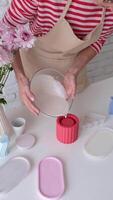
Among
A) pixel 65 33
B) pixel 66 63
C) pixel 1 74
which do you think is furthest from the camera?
pixel 66 63

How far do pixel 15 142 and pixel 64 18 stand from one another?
15.9 inches

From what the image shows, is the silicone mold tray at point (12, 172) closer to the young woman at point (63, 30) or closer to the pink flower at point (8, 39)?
the young woman at point (63, 30)

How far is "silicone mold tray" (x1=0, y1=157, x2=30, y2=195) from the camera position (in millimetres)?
827

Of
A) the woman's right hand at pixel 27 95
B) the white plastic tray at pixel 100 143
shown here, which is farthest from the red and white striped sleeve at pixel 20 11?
the white plastic tray at pixel 100 143

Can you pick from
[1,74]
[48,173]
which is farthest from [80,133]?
[1,74]

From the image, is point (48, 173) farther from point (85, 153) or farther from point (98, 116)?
point (98, 116)

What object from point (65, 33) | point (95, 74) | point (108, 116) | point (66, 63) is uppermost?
point (65, 33)

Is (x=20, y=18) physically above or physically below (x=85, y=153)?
above

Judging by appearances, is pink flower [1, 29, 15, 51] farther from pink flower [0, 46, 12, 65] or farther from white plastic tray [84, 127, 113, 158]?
white plastic tray [84, 127, 113, 158]

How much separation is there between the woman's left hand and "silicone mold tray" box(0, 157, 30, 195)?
0.74 ft

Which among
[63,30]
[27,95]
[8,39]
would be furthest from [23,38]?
[63,30]

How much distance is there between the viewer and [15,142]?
3.14 feet

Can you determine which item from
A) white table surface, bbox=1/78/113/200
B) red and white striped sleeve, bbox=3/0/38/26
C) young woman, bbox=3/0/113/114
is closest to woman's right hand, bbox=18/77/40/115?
young woman, bbox=3/0/113/114

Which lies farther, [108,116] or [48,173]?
[108,116]
